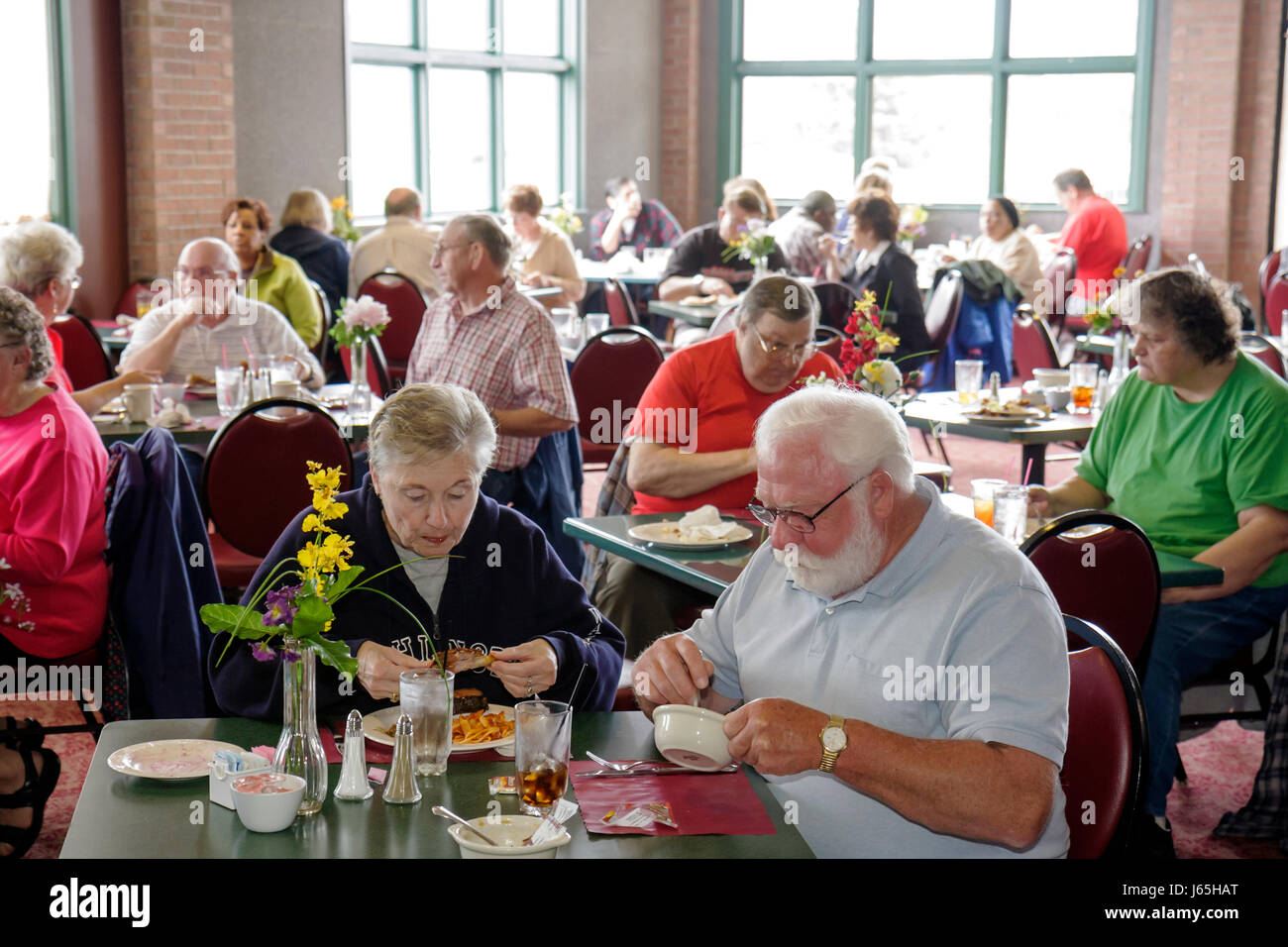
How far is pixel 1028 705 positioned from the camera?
6.44 feet

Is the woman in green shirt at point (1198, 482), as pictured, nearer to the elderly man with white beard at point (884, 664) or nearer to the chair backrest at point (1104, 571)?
the chair backrest at point (1104, 571)

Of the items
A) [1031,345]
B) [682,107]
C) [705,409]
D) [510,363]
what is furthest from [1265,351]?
[682,107]

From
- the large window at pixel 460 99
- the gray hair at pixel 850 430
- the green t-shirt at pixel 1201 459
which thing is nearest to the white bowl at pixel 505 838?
the gray hair at pixel 850 430

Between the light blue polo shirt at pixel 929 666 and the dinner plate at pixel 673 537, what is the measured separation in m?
1.13

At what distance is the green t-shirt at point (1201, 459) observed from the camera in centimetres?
347

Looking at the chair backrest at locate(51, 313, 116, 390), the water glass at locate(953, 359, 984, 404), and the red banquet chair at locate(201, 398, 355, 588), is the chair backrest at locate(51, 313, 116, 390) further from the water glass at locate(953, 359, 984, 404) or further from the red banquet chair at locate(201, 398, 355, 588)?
the water glass at locate(953, 359, 984, 404)

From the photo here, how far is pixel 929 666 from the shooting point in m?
2.09

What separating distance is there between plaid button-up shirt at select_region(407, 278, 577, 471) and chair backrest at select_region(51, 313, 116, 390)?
2134 millimetres

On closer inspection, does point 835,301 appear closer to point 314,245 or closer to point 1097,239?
point 314,245

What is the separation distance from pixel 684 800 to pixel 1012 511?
167cm

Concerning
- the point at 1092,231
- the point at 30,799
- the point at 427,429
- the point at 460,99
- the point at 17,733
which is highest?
the point at 460,99

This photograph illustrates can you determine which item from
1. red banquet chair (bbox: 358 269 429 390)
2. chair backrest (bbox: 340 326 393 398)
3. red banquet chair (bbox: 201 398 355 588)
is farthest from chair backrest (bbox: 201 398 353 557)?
red banquet chair (bbox: 358 269 429 390)

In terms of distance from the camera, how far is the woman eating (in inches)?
252

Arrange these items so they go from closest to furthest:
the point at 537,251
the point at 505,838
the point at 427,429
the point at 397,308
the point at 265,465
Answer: the point at 505,838 → the point at 427,429 → the point at 265,465 → the point at 397,308 → the point at 537,251
